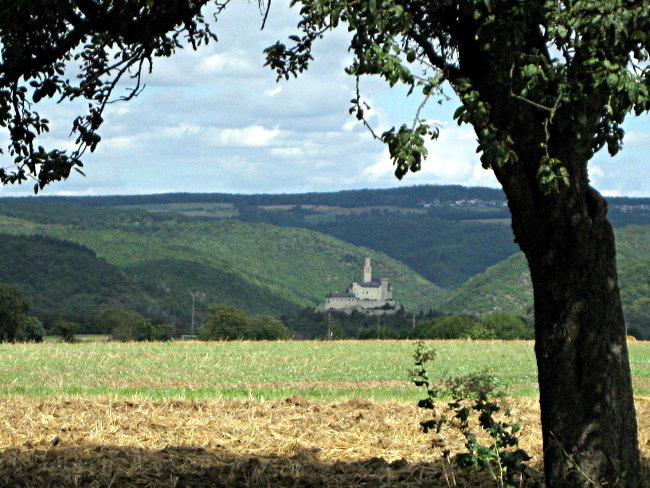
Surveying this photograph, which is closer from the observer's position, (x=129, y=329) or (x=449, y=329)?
(x=449, y=329)

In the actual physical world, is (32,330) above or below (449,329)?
below

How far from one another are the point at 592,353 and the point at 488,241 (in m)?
189

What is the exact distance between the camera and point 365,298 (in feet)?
422

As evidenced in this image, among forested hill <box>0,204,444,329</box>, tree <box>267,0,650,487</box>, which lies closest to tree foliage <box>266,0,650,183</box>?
tree <box>267,0,650,487</box>

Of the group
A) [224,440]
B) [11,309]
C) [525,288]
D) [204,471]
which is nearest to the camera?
[204,471]

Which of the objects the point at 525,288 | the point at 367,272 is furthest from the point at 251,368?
the point at 367,272

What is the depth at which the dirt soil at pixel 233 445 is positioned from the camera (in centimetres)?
658

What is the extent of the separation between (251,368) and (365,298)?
10878cm

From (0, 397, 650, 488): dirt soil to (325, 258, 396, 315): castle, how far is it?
10435cm

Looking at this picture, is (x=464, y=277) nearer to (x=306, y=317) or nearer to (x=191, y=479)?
(x=306, y=317)

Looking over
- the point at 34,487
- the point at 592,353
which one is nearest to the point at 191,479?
the point at 34,487

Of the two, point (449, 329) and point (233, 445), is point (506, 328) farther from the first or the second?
point (233, 445)

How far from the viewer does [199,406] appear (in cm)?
977

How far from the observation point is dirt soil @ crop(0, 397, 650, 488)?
6.58m
